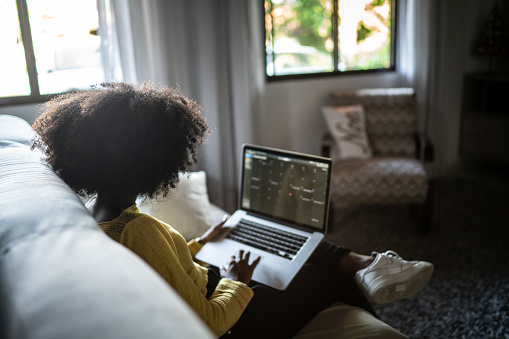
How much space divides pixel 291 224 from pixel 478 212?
206 centimetres

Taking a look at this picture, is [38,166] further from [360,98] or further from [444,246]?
[360,98]

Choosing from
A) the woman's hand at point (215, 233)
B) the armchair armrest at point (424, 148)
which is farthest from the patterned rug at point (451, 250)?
the woman's hand at point (215, 233)

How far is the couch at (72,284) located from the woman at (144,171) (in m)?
0.17

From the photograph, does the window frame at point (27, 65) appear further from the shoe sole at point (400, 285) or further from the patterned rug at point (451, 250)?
the shoe sole at point (400, 285)

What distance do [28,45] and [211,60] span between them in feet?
3.55

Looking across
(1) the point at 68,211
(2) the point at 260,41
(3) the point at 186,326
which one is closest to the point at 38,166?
(1) the point at 68,211

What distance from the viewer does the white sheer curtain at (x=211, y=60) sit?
2.81 metres

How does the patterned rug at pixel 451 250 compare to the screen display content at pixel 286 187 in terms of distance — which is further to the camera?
the patterned rug at pixel 451 250

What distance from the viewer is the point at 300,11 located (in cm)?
358

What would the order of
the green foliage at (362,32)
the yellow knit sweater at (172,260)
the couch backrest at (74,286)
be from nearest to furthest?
the couch backrest at (74,286) → the yellow knit sweater at (172,260) → the green foliage at (362,32)

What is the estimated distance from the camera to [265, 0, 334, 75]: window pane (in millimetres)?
3521

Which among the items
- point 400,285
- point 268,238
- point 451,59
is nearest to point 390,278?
point 400,285

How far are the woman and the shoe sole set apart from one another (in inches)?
11.1

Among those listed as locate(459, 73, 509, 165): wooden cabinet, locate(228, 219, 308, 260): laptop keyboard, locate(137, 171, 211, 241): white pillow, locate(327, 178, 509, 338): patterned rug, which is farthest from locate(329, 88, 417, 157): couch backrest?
locate(228, 219, 308, 260): laptop keyboard
